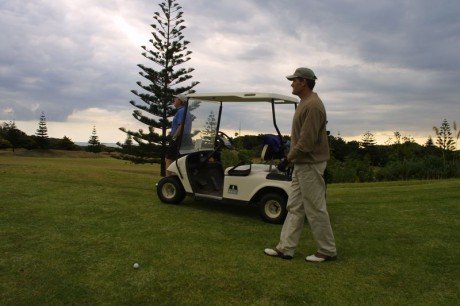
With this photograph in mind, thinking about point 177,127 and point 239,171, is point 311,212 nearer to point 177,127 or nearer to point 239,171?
point 239,171

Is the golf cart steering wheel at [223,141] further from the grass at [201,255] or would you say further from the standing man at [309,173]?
the standing man at [309,173]

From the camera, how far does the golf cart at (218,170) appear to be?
612cm

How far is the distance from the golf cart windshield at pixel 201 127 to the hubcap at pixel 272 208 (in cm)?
170

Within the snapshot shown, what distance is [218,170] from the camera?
729 centimetres

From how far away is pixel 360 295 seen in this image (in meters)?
3.61

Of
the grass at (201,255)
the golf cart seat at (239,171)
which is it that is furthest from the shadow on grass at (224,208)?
the golf cart seat at (239,171)

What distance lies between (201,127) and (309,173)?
335 centimetres

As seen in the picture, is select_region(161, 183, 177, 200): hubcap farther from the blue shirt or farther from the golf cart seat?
the golf cart seat

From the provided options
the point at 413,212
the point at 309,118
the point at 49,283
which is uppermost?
the point at 309,118

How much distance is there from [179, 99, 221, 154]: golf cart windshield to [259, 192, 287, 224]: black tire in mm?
1659

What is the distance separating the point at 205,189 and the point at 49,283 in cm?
366

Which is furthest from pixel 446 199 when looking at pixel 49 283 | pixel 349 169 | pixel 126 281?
pixel 349 169

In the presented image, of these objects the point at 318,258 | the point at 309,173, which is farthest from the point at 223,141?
the point at 318,258

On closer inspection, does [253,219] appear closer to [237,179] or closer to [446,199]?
[237,179]
